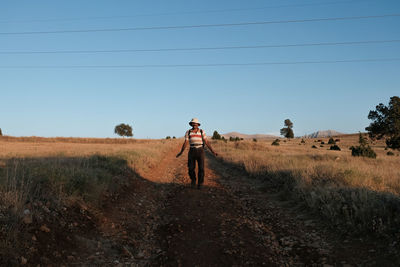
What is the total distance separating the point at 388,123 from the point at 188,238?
82.7 feet

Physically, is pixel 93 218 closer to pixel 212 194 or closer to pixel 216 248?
pixel 216 248

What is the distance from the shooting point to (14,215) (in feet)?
15.2

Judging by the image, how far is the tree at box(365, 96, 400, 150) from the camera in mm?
23891

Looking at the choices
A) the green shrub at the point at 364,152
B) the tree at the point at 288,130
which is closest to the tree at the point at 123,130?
the tree at the point at 288,130

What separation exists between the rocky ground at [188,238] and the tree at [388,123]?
20947 mm

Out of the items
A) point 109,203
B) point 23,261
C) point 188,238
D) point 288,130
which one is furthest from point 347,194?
point 288,130

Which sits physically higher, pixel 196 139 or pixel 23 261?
pixel 196 139

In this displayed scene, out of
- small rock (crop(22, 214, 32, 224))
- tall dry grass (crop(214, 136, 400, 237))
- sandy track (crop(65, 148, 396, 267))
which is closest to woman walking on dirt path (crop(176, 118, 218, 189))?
→ sandy track (crop(65, 148, 396, 267))

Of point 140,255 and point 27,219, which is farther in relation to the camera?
point 140,255

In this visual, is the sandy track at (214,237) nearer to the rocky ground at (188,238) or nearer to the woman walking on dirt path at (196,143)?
the rocky ground at (188,238)

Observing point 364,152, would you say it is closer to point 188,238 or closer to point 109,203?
point 109,203

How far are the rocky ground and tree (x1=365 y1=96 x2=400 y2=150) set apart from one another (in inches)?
825

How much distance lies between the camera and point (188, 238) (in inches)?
217

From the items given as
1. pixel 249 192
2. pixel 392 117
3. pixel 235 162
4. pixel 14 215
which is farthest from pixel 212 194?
pixel 392 117
